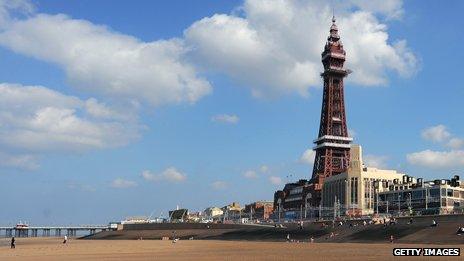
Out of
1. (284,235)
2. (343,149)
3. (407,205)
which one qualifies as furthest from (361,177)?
(284,235)

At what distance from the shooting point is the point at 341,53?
6663 inches

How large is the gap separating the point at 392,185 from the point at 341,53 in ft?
183

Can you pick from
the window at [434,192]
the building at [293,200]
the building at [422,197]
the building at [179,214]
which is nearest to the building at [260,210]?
the building at [293,200]

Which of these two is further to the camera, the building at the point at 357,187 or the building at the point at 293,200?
the building at the point at 293,200

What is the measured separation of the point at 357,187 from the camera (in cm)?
12912

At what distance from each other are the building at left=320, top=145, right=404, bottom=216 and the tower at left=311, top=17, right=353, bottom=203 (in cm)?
1075

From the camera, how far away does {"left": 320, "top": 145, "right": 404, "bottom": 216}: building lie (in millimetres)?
127062

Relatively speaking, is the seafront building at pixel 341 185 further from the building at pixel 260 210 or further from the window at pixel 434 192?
the building at pixel 260 210

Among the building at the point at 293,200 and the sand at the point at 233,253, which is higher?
the building at the point at 293,200

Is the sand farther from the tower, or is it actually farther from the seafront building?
the tower

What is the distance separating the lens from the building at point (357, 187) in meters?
127

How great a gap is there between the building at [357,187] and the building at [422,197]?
380 centimetres

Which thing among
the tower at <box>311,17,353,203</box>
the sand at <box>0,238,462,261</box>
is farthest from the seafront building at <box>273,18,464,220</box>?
the sand at <box>0,238,462,261</box>

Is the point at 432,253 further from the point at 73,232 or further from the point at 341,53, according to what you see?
the point at 73,232
